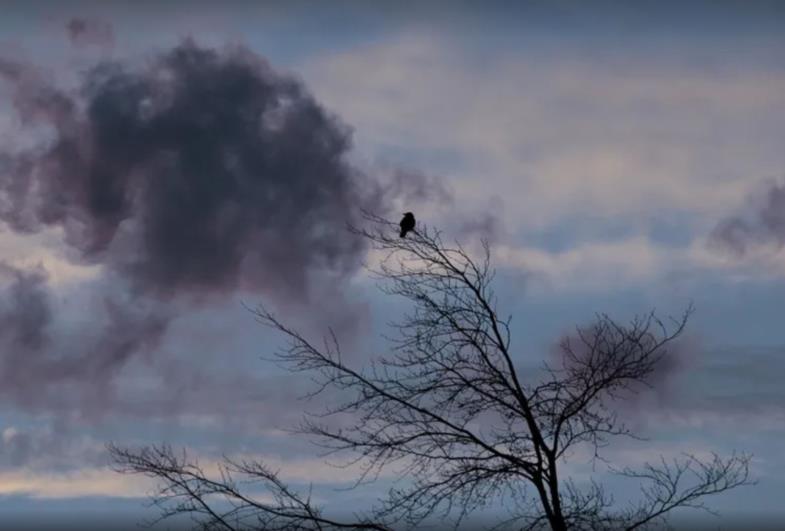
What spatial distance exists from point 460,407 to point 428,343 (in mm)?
664

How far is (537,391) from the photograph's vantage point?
9.82 metres

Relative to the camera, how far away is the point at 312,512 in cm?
960

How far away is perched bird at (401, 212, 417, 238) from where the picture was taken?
1037 centimetres

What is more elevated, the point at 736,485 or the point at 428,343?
the point at 428,343

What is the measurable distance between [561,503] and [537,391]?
40.9 inches

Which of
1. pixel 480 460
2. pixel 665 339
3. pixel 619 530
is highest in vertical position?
pixel 665 339

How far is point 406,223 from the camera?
34.6 feet

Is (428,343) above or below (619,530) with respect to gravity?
above

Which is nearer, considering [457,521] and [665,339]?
[457,521]

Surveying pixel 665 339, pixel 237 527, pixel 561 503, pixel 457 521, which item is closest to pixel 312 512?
pixel 237 527

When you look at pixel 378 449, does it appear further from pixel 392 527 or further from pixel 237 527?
pixel 237 527

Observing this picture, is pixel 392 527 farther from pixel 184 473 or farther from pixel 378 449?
pixel 184 473

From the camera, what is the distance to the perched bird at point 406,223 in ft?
34.0

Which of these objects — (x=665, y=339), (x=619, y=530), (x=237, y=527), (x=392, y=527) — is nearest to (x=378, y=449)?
(x=392, y=527)
